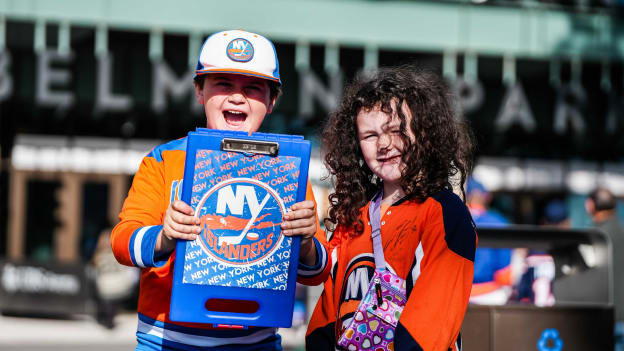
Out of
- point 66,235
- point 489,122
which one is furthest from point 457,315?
point 66,235

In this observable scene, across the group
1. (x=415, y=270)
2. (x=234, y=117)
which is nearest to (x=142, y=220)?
(x=234, y=117)

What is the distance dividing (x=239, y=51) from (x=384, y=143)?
563mm

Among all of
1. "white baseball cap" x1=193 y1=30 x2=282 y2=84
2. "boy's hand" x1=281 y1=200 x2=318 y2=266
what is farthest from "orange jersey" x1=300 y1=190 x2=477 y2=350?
"white baseball cap" x1=193 y1=30 x2=282 y2=84

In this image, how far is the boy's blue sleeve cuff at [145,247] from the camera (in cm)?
237

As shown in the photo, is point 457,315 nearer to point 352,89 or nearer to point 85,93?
point 352,89

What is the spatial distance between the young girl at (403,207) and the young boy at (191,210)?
149 millimetres

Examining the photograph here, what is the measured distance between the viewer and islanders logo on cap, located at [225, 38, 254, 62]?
2.59 metres

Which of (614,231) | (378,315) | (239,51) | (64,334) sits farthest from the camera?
(64,334)

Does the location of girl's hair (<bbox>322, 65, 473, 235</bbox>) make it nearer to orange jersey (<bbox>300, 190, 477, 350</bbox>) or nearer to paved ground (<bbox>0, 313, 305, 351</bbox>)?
orange jersey (<bbox>300, 190, 477, 350</bbox>)

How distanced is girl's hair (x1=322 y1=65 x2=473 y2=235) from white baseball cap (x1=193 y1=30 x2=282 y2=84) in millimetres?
326

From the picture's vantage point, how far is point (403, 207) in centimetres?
253

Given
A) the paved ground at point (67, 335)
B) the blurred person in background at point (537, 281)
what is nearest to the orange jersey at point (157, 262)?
the blurred person in background at point (537, 281)

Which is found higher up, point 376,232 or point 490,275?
point 376,232

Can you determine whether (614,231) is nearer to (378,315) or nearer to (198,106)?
(378,315)
